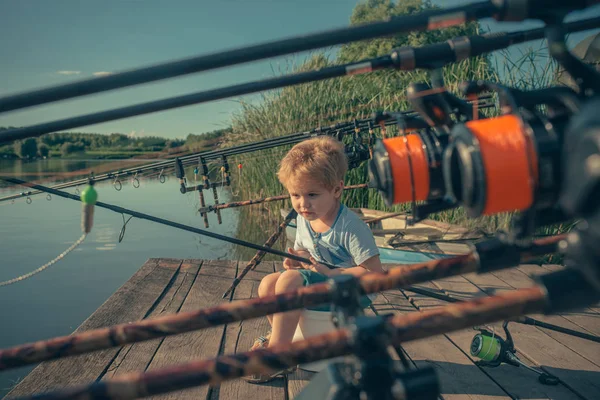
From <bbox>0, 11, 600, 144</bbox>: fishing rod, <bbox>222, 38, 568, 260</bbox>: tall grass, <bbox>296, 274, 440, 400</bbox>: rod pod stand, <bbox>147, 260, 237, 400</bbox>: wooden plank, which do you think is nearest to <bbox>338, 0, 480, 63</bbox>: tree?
<bbox>222, 38, 568, 260</bbox>: tall grass

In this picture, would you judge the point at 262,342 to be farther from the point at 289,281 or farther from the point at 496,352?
the point at 496,352

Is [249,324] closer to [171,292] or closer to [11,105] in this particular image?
[171,292]

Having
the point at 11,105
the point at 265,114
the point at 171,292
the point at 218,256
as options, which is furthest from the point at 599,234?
the point at 265,114

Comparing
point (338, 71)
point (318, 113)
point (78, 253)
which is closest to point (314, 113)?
point (318, 113)

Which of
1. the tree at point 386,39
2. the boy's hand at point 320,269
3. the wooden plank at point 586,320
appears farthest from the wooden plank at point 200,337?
the tree at point 386,39

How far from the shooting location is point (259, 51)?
3.16 feet

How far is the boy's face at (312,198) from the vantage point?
2.60m

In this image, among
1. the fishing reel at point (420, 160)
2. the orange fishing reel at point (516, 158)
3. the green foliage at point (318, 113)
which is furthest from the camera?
the green foliage at point (318, 113)

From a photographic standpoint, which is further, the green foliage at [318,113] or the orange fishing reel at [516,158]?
the green foliage at [318,113]

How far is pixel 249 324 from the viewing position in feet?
9.93

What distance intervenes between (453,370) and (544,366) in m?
0.51

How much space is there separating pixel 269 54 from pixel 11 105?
0.55 metres

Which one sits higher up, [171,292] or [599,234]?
[599,234]

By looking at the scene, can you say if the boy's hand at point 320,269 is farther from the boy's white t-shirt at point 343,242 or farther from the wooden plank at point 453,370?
A: the wooden plank at point 453,370
